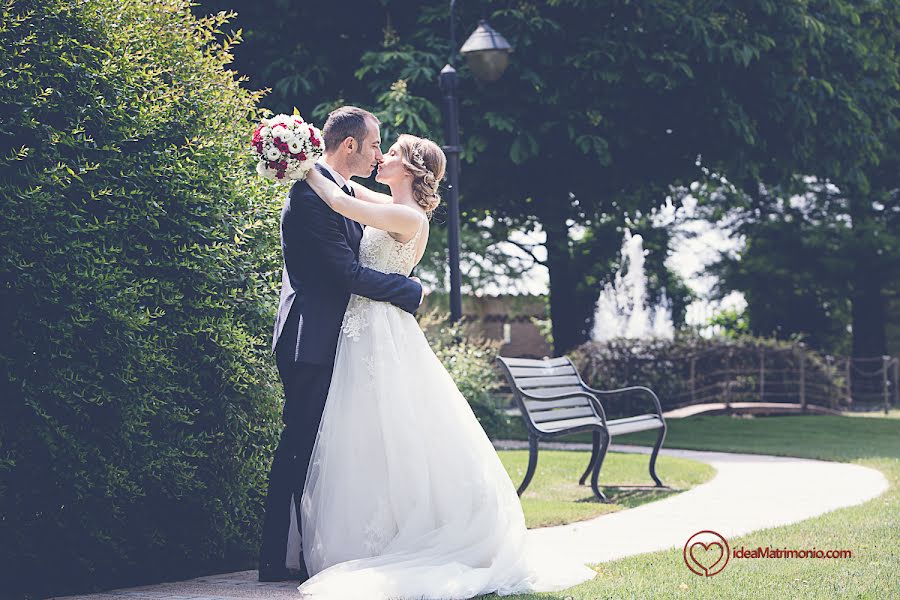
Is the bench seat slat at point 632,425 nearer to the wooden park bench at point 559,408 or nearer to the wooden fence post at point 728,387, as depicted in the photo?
the wooden park bench at point 559,408

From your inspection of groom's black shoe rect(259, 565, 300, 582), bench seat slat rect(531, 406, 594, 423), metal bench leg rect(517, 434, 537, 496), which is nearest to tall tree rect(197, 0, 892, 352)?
bench seat slat rect(531, 406, 594, 423)

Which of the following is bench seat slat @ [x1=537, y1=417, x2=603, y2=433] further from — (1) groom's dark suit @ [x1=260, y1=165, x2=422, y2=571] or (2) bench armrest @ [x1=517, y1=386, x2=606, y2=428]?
(1) groom's dark suit @ [x1=260, y1=165, x2=422, y2=571]

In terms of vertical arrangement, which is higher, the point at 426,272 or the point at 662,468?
the point at 426,272

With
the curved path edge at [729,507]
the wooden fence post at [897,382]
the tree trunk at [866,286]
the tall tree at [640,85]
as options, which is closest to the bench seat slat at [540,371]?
the curved path edge at [729,507]

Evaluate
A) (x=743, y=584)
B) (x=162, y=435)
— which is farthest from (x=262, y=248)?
(x=743, y=584)

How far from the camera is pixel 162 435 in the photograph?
5270 millimetres

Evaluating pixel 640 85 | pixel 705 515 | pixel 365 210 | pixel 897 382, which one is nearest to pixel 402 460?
pixel 365 210

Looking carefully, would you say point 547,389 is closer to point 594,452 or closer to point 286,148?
point 594,452

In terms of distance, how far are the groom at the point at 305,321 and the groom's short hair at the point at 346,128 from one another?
6.9 inches

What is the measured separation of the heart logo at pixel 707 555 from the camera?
5.40 metres

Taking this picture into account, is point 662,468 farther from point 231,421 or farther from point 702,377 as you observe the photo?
point 702,377

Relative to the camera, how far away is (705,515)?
7.48 meters

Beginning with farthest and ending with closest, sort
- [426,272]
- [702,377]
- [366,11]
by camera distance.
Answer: [426,272] < [702,377] < [366,11]

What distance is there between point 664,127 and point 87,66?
12009 millimetres
